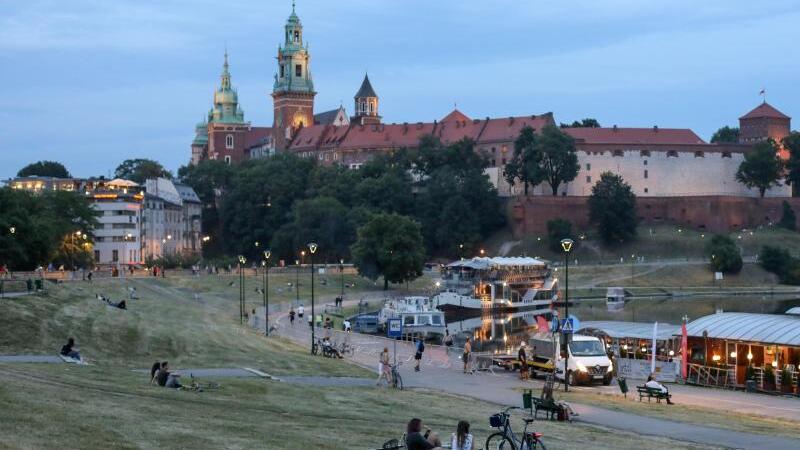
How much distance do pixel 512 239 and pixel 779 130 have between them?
50.2 metres

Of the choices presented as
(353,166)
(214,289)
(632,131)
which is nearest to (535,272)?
(214,289)

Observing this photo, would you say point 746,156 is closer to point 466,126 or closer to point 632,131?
point 632,131

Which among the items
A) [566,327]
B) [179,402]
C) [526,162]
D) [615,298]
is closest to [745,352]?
[566,327]

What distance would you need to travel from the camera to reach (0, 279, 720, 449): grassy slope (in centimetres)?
2155

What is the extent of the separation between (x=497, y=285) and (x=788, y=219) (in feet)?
213

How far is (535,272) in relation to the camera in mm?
107938

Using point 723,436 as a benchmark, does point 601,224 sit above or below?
above

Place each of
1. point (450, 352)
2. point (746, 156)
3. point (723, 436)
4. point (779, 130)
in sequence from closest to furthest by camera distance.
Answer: point (723, 436), point (450, 352), point (746, 156), point (779, 130)

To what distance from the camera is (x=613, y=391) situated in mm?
38000

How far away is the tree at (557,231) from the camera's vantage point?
144 meters

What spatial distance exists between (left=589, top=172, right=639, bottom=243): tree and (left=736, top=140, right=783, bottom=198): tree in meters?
20.8

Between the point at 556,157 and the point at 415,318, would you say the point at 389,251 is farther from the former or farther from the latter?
the point at 556,157

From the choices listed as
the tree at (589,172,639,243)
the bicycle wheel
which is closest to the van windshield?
the bicycle wheel

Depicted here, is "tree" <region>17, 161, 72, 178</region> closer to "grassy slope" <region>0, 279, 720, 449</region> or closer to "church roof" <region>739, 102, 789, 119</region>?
"church roof" <region>739, 102, 789, 119</region>
